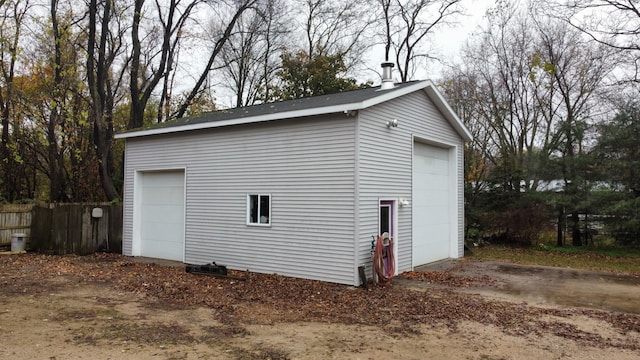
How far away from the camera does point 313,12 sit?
974 inches

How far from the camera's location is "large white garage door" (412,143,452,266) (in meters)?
10.8

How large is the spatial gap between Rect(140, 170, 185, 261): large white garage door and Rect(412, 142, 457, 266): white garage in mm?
6099

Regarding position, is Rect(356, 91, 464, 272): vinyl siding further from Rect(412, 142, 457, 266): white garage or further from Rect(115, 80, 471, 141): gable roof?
Rect(412, 142, 457, 266): white garage

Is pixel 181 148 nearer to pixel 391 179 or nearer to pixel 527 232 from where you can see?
pixel 391 179

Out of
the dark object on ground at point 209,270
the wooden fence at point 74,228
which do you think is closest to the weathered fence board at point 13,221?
the wooden fence at point 74,228

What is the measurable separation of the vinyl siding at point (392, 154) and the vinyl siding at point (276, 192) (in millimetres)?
308

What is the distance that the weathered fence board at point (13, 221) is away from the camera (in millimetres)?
13016

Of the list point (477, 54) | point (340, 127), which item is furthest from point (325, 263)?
point (477, 54)

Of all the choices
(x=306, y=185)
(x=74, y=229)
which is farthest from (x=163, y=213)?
(x=306, y=185)

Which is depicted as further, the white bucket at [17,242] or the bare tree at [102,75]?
the bare tree at [102,75]

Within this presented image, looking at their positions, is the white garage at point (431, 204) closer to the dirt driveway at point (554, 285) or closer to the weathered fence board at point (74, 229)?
the dirt driveway at point (554, 285)

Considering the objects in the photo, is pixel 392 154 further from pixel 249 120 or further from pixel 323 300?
pixel 323 300

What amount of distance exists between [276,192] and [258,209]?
659 mm

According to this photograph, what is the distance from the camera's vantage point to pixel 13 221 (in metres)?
13.2
